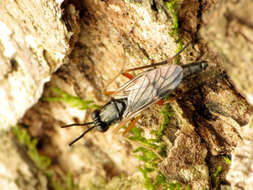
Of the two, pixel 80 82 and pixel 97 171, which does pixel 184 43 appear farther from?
pixel 97 171

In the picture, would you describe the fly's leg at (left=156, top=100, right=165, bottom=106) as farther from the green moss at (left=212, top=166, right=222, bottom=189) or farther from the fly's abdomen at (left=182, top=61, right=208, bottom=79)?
the green moss at (left=212, top=166, right=222, bottom=189)

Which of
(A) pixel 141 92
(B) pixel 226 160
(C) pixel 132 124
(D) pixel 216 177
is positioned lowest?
(D) pixel 216 177

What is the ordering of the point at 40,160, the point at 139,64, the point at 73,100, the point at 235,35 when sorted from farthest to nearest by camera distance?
the point at 40,160
the point at 73,100
the point at 139,64
the point at 235,35

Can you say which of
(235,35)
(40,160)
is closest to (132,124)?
(235,35)

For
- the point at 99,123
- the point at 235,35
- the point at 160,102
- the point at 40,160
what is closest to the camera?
the point at 235,35

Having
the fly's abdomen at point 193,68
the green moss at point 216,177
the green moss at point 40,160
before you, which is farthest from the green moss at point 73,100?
the green moss at point 216,177

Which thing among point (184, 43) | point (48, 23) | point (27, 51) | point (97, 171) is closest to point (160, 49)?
point (184, 43)

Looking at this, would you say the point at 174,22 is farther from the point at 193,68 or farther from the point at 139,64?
the point at 139,64

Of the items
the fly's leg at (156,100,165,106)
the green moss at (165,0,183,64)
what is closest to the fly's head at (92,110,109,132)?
the fly's leg at (156,100,165,106)
